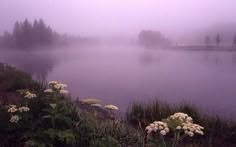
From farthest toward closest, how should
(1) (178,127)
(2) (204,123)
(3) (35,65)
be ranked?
1. (3) (35,65)
2. (2) (204,123)
3. (1) (178,127)

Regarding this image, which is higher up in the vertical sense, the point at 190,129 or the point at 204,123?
the point at 190,129

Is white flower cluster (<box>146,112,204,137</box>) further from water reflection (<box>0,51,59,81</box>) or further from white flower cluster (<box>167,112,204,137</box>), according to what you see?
water reflection (<box>0,51,59,81</box>)

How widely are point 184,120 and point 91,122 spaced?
1767 millimetres

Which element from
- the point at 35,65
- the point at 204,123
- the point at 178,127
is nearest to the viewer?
the point at 178,127

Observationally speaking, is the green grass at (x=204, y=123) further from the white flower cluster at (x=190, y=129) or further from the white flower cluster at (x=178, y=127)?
the white flower cluster at (x=190, y=129)

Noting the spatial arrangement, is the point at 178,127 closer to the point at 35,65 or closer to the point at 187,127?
the point at 187,127

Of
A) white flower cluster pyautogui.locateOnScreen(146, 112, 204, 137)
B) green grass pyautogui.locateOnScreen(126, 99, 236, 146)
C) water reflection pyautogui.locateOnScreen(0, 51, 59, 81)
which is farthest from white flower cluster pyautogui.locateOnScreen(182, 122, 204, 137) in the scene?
water reflection pyautogui.locateOnScreen(0, 51, 59, 81)

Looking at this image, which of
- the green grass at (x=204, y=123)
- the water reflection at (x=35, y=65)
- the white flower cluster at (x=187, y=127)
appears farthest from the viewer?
the water reflection at (x=35, y=65)

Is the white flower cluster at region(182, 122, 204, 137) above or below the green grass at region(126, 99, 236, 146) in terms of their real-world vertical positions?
above

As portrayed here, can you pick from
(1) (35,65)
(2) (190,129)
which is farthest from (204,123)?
(1) (35,65)

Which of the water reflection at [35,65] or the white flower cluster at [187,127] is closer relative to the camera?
the white flower cluster at [187,127]

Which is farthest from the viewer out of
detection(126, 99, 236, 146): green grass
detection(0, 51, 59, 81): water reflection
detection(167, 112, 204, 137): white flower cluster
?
detection(0, 51, 59, 81): water reflection

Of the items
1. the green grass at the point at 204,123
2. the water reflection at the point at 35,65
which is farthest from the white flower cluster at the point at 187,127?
the water reflection at the point at 35,65

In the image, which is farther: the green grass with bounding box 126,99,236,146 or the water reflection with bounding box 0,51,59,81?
the water reflection with bounding box 0,51,59,81
